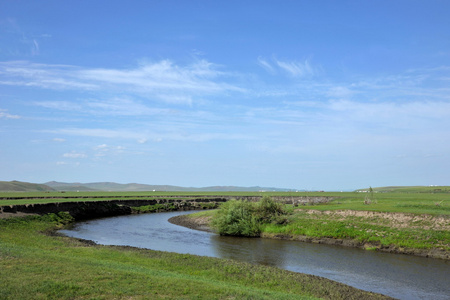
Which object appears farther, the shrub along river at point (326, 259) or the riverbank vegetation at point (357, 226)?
the riverbank vegetation at point (357, 226)

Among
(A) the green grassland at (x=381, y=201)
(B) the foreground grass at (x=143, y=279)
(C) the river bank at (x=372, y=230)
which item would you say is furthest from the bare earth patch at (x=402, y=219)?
(B) the foreground grass at (x=143, y=279)

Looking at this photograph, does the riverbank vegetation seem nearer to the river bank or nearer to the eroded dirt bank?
the river bank

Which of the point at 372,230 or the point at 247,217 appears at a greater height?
the point at 247,217

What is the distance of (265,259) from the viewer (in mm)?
29484

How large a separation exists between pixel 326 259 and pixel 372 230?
10278 mm

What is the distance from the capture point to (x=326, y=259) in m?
29.9

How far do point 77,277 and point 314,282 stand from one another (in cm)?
1249

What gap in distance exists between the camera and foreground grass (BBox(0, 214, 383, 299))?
529 inches

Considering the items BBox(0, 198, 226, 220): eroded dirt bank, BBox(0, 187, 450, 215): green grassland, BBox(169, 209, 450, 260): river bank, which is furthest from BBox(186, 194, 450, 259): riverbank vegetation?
BBox(0, 198, 226, 220): eroded dirt bank

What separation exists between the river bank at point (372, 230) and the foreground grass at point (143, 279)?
1633 cm

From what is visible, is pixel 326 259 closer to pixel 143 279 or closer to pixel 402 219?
pixel 402 219

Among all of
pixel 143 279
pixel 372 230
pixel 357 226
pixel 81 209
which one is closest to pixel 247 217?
pixel 357 226

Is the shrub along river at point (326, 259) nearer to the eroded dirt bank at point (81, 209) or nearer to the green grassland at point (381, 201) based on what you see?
the green grassland at point (381, 201)

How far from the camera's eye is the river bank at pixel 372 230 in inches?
1284
